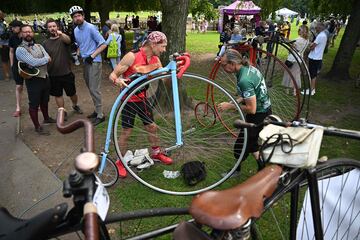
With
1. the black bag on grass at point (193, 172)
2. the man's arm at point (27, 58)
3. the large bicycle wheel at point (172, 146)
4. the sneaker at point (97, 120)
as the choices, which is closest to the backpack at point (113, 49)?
the sneaker at point (97, 120)

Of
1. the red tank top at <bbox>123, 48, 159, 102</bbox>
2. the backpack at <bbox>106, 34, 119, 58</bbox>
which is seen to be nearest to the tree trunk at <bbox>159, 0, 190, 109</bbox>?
the red tank top at <bbox>123, 48, 159, 102</bbox>

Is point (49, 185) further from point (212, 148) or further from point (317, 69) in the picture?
point (317, 69)

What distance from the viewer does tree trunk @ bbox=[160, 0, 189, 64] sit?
558cm

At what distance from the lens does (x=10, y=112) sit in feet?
21.7

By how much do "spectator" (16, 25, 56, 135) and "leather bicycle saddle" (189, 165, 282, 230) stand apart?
176 inches

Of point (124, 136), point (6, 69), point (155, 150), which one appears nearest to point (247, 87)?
point (155, 150)

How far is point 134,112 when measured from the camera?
3.86m

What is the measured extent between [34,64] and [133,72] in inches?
86.1

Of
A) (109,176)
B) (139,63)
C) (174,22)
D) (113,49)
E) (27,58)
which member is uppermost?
(174,22)

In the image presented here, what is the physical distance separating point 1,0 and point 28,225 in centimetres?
2228

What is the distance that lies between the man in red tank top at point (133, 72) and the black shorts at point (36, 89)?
80.3 inches

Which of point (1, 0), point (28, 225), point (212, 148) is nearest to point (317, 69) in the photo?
point (212, 148)

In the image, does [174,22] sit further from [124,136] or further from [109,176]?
[109,176]

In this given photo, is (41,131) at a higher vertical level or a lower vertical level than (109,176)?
lower
